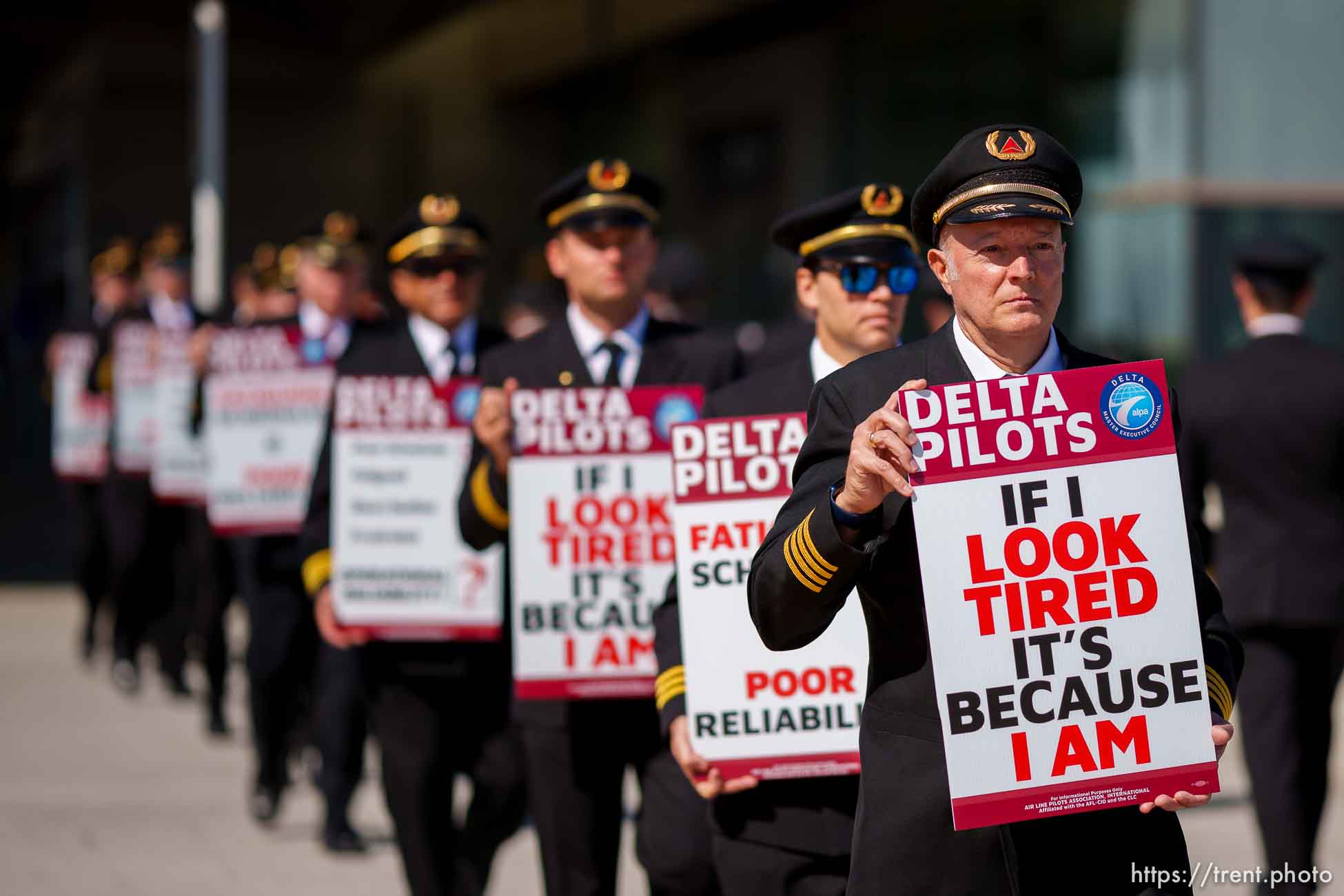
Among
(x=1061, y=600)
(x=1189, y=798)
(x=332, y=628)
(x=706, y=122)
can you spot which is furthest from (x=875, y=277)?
(x=706, y=122)

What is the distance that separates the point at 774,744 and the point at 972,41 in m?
14.6

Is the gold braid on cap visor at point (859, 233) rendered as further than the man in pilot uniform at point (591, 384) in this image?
No

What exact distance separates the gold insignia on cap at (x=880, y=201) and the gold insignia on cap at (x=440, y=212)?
7.51 feet

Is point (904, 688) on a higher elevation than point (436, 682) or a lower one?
lower

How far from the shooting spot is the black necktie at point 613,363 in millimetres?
5840

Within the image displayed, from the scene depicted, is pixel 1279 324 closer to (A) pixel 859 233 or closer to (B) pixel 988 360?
(A) pixel 859 233

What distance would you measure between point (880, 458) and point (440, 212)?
394 centimetres

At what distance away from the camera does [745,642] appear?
4828mm

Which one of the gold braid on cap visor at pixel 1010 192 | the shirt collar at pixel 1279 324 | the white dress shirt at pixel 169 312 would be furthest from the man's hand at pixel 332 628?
the white dress shirt at pixel 169 312

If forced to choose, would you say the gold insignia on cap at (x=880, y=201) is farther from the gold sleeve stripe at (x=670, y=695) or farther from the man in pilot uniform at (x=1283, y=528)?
the man in pilot uniform at (x=1283, y=528)

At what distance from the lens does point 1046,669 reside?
3.34 m

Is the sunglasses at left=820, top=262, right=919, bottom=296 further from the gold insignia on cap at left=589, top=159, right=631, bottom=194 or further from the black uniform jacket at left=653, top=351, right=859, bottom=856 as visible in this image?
the gold insignia on cap at left=589, top=159, right=631, bottom=194

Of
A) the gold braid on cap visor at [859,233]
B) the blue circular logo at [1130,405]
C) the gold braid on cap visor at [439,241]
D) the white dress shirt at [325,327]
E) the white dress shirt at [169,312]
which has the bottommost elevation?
the blue circular logo at [1130,405]

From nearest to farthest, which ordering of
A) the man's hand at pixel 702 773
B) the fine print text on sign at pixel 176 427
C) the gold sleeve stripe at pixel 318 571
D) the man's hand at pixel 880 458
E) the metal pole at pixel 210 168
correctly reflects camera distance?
the man's hand at pixel 880 458, the man's hand at pixel 702 773, the gold sleeve stripe at pixel 318 571, the fine print text on sign at pixel 176 427, the metal pole at pixel 210 168
